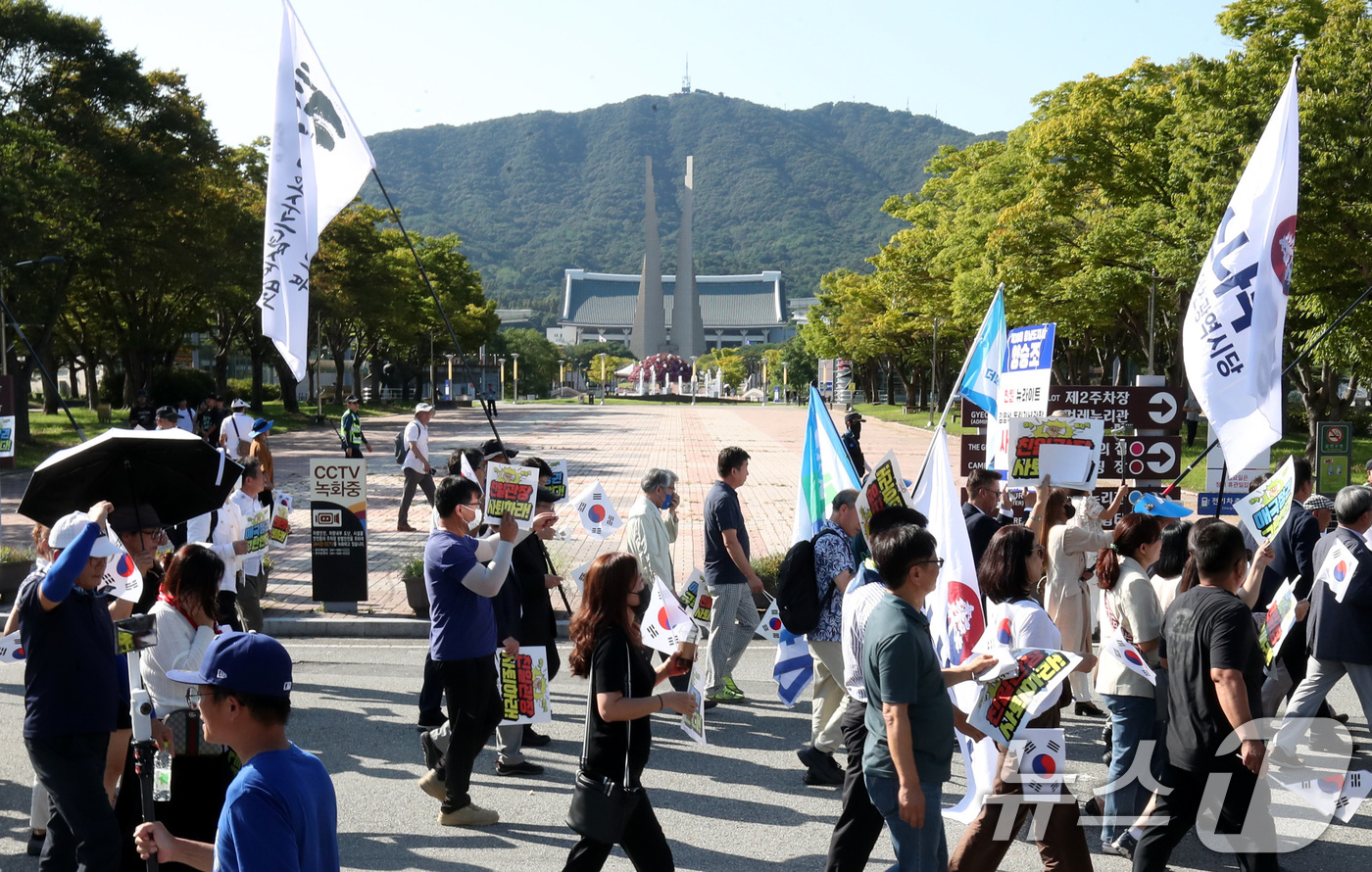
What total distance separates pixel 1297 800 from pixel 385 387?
96435 millimetres

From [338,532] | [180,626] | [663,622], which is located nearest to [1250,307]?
[663,622]

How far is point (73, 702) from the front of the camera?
4070 mm

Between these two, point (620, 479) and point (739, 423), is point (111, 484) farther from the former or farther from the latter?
point (739, 423)

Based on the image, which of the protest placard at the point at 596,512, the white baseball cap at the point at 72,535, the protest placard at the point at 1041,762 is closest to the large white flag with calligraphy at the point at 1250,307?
the protest placard at the point at 1041,762

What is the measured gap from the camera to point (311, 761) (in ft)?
8.64

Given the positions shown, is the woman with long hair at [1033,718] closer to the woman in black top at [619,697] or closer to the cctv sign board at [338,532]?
the woman in black top at [619,697]

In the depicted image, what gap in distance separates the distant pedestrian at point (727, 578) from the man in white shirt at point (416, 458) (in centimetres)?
829

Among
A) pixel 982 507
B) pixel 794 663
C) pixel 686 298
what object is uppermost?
pixel 686 298

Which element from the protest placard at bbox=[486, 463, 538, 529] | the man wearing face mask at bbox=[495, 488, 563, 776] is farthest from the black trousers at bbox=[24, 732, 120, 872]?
the man wearing face mask at bbox=[495, 488, 563, 776]

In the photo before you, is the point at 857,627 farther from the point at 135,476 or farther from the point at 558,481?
the point at 558,481

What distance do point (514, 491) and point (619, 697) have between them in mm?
2023

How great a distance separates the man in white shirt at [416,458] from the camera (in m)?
15.2

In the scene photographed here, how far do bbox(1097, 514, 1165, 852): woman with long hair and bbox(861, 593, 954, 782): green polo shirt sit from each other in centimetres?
158

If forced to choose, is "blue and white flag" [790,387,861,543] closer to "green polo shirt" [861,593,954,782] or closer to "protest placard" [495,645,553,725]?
"protest placard" [495,645,553,725]
